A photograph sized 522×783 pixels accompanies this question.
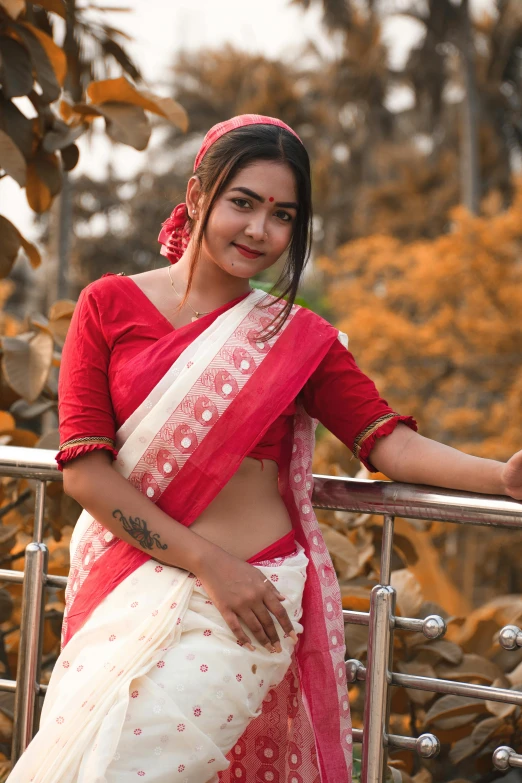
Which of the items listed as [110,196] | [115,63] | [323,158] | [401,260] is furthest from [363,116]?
[115,63]

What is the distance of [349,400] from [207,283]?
0.38m

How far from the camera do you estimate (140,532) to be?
1644mm

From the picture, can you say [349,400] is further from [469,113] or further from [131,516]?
[469,113]

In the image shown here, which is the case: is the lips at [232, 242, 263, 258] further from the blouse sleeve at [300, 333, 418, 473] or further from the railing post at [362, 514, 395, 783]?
the railing post at [362, 514, 395, 783]

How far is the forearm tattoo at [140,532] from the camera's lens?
1.64 meters

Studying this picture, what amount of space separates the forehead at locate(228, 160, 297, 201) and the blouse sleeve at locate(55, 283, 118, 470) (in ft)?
1.17

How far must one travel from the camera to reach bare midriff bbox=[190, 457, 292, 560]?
5.58 feet

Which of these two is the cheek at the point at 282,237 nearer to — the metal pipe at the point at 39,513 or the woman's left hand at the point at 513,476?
the woman's left hand at the point at 513,476

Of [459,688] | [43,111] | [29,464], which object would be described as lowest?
[459,688]

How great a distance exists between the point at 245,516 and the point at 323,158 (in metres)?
23.2

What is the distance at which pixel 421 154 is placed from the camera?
77.2ft

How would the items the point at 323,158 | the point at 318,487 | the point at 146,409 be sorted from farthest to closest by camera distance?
the point at 323,158 → the point at 318,487 → the point at 146,409

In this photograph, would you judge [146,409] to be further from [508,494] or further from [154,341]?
[508,494]

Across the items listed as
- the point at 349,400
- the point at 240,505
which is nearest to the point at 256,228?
the point at 349,400
